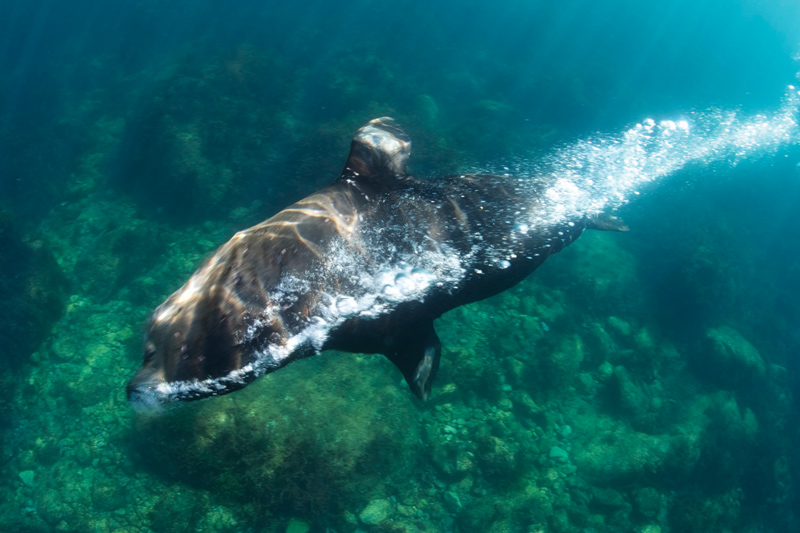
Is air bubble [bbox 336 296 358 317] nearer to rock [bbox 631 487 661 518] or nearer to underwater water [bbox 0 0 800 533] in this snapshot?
underwater water [bbox 0 0 800 533]

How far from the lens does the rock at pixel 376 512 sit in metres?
6.32

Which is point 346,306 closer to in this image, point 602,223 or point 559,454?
point 602,223

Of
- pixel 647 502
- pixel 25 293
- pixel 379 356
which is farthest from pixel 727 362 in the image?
pixel 25 293

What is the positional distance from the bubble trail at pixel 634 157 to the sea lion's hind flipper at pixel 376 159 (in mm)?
2064

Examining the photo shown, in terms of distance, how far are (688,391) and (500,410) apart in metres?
5.33

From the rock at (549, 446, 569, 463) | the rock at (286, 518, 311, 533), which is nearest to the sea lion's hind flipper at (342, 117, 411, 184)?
the rock at (286, 518, 311, 533)

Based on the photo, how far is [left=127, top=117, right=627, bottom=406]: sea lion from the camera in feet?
8.69

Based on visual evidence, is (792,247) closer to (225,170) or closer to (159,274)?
(225,170)

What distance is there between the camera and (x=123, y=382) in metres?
7.45

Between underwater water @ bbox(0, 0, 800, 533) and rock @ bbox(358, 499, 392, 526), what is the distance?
0.02 meters

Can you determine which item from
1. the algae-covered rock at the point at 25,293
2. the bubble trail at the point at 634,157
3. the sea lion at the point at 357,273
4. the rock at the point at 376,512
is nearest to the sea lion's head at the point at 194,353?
the sea lion at the point at 357,273

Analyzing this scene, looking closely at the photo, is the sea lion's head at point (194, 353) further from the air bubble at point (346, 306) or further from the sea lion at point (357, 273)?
the air bubble at point (346, 306)

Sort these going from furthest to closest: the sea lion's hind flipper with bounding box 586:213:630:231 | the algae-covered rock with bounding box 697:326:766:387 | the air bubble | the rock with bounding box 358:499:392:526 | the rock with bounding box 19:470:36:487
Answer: the algae-covered rock with bounding box 697:326:766:387 < the sea lion's hind flipper with bounding box 586:213:630:231 < the rock with bounding box 19:470:36:487 < the rock with bounding box 358:499:392:526 < the air bubble

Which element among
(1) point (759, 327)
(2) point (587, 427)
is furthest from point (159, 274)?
(1) point (759, 327)
